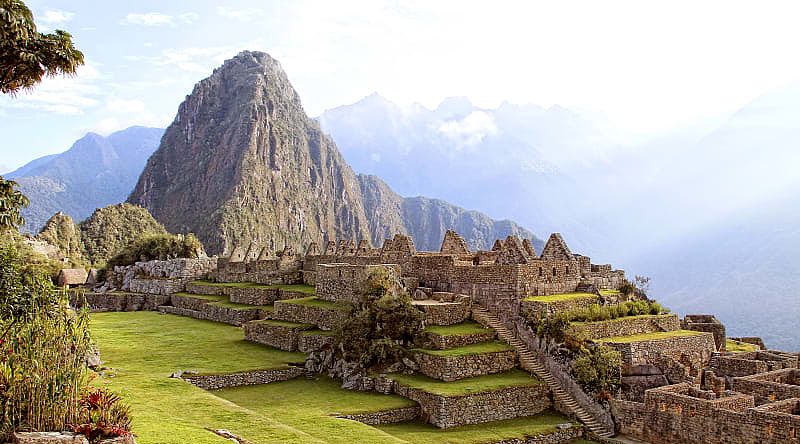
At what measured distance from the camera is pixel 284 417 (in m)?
17.4

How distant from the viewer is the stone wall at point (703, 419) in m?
16.4

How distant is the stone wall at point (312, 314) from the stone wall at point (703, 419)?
10.6 meters

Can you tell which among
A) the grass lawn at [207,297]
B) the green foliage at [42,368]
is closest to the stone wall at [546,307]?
the green foliage at [42,368]

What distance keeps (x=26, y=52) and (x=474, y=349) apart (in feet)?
50.8

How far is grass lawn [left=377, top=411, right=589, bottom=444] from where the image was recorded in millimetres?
17375

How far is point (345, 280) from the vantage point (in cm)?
2716

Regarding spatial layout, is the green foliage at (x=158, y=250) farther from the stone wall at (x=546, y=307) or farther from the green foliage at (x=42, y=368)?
the green foliage at (x=42, y=368)

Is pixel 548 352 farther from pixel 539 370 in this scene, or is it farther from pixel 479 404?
pixel 479 404

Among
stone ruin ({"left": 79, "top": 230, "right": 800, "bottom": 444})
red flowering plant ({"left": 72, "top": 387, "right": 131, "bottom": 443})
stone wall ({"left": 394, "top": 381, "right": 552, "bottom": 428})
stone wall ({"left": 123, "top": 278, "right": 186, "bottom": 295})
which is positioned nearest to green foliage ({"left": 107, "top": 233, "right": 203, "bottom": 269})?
stone wall ({"left": 123, "top": 278, "right": 186, "bottom": 295})

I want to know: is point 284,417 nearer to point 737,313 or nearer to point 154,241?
point 154,241

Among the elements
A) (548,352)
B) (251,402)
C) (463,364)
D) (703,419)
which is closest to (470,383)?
(463,364)

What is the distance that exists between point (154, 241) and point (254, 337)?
31.9 metres

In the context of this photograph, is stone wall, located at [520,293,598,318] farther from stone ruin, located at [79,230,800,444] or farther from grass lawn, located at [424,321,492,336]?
grass lawn, located at [424,321,492,336]

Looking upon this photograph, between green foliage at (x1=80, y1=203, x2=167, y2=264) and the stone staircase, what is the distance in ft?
251
